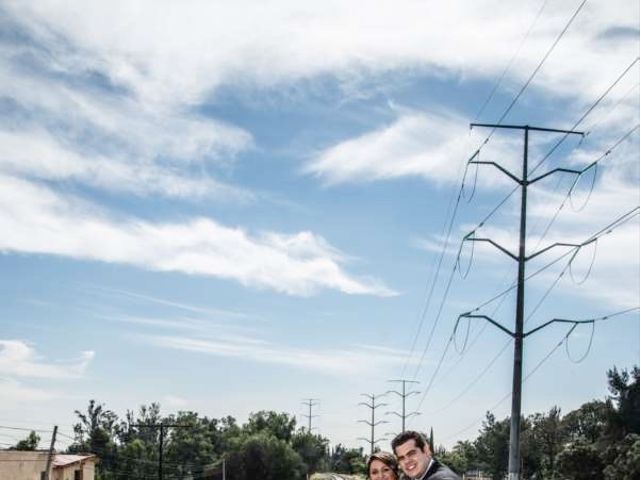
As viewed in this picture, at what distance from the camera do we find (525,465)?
137 meters

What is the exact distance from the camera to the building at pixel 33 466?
5825 cm

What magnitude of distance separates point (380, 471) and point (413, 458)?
0.96 metres

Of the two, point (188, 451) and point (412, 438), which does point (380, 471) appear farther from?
point (188, 451)

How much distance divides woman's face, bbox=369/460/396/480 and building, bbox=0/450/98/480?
2249 inches

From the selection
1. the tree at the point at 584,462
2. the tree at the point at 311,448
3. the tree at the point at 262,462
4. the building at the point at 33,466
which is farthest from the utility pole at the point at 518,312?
the tree at the point at 311,448

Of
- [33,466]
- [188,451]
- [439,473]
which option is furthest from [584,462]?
[188,451]

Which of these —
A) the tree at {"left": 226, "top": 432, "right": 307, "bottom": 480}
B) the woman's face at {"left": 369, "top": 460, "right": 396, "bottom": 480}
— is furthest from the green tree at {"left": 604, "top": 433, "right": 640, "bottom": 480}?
the woman's face at {"left": 369, "top": 460, "right": 396, "bottom": 480}

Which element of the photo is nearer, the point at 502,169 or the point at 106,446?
the point at 502,169

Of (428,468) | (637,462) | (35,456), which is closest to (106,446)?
(35,456)

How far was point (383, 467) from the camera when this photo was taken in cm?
616

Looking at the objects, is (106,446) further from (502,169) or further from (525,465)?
(502,169)

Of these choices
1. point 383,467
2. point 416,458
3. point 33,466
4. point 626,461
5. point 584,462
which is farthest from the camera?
point 584,462

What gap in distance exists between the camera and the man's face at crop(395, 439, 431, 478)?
5.26m

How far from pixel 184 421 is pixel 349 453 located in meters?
38.7
